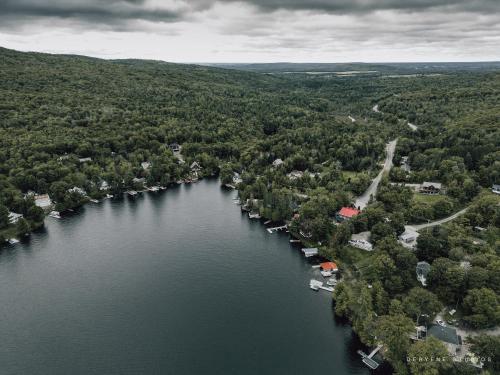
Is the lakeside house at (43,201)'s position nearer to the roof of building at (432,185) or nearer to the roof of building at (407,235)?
the roof of building at (407,235)

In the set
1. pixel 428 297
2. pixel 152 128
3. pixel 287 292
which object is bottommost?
pixel 287 292

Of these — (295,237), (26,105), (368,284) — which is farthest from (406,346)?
(26,105)

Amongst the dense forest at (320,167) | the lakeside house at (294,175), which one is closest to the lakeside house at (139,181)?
the dense forest at (320,167)

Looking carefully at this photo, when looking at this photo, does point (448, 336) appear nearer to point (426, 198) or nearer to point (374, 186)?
point (426, 198)

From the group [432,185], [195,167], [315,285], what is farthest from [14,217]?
[432,185]

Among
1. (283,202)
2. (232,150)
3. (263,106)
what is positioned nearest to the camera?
(283,202)

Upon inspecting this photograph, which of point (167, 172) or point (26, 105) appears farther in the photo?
point (26, 105)

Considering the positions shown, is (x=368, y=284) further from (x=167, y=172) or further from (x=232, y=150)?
(x=232, y=150)
